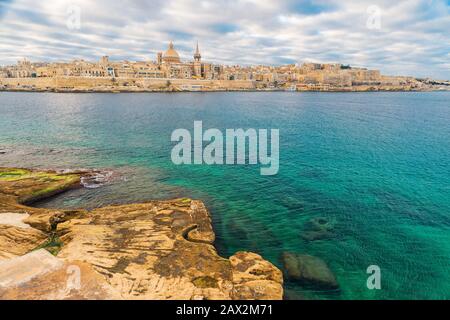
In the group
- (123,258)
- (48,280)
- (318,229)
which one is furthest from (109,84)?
(48,280)

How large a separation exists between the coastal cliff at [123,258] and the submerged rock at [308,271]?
1158 millimetres

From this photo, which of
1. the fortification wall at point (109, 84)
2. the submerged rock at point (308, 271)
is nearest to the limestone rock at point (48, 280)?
the submerged rock at point (308, 271)

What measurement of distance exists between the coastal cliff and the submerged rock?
45.6 inches

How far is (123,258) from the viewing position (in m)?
11.0

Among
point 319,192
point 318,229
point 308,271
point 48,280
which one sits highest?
point 48,280

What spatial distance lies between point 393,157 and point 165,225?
25.3 metres

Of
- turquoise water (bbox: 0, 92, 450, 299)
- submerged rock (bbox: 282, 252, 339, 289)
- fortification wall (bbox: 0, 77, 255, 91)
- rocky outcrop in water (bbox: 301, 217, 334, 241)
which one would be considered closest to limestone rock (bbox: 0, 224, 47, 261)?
turquoise water (bbox: 0, 92, 450, 299)

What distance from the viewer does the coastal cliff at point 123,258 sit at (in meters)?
9.17

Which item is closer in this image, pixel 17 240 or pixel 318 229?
pixel 17 240

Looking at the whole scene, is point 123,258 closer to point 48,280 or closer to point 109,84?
point 48,280

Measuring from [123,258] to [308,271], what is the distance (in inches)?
283

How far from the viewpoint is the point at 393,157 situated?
29578mm
